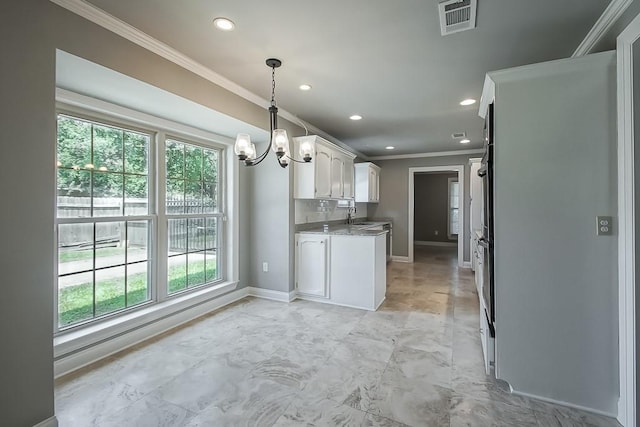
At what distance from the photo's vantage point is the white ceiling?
1839 millimetres

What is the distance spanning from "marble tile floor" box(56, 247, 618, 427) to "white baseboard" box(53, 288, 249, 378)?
0.08 m

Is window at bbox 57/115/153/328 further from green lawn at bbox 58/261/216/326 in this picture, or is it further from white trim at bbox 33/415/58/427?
white trim at bbox 33/415/58/427

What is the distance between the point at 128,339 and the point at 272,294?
1.77m

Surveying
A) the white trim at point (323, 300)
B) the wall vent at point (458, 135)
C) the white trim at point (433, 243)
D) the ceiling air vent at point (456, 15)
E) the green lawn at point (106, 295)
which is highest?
the wall vent at point (458, 135)

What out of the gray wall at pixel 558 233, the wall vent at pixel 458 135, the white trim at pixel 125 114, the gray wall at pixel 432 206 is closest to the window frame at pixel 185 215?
the white trim at pixel 125 114

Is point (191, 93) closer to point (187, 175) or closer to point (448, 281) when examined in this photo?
point (187, 175)

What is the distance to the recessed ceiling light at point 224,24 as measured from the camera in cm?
196

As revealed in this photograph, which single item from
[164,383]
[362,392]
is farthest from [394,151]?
[164,383]

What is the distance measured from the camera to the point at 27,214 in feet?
5.24

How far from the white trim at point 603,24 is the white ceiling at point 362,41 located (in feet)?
0.12

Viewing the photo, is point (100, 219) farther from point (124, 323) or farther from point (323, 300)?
point (323, 300)

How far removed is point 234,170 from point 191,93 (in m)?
1.42

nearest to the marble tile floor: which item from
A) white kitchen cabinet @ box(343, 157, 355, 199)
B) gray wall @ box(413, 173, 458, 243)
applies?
white kitchen cabinet @ box(343, 157, 355, 199)

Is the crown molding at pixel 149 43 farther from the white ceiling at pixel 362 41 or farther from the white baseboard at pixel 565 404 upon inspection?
the white baseboard at pixel 565 404
